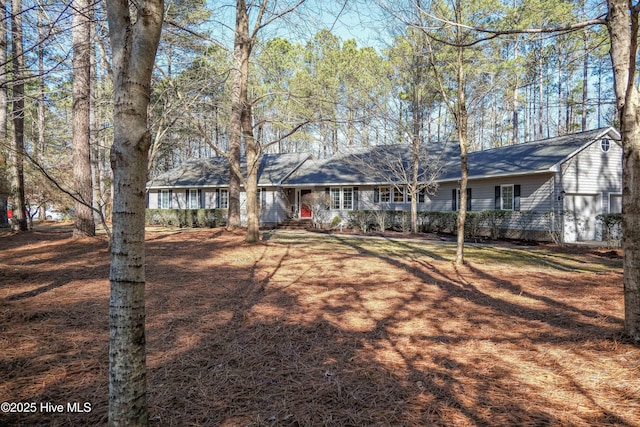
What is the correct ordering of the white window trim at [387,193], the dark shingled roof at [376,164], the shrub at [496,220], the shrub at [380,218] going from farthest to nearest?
the white window trim at [387,193]
the shrub at [380,218]
the shrub at [496,220]
the dark shingled roof at [376,164]

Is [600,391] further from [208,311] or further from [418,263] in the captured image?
[418,263]

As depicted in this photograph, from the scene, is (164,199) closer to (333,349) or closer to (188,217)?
(188,217)

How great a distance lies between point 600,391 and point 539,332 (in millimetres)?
1241

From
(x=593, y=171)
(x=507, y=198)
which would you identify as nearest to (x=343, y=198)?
(x=507, y=198)

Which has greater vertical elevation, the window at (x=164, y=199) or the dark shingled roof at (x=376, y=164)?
the dark shingled roof at (x=376, y=164)

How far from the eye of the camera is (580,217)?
15.5 meters

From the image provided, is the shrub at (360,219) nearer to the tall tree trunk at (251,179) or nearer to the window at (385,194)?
the window at (385,194)

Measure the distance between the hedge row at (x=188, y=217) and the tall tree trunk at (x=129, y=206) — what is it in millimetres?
21260

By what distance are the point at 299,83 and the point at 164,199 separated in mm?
13376

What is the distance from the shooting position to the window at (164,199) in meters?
26.9

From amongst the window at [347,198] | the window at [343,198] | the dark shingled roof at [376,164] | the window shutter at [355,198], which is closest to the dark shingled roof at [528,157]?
the dark shingled roof at [376,164]

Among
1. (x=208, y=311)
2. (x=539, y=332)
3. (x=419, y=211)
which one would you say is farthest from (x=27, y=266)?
(x=419, y=211)

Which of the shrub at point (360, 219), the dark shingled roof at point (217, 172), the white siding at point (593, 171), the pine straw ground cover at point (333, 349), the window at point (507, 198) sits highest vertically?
the dark shingled roof at point (217, 172)

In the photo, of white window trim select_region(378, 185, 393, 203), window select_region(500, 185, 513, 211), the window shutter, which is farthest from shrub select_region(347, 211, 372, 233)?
window select_region(500, 185, 513, 211)
